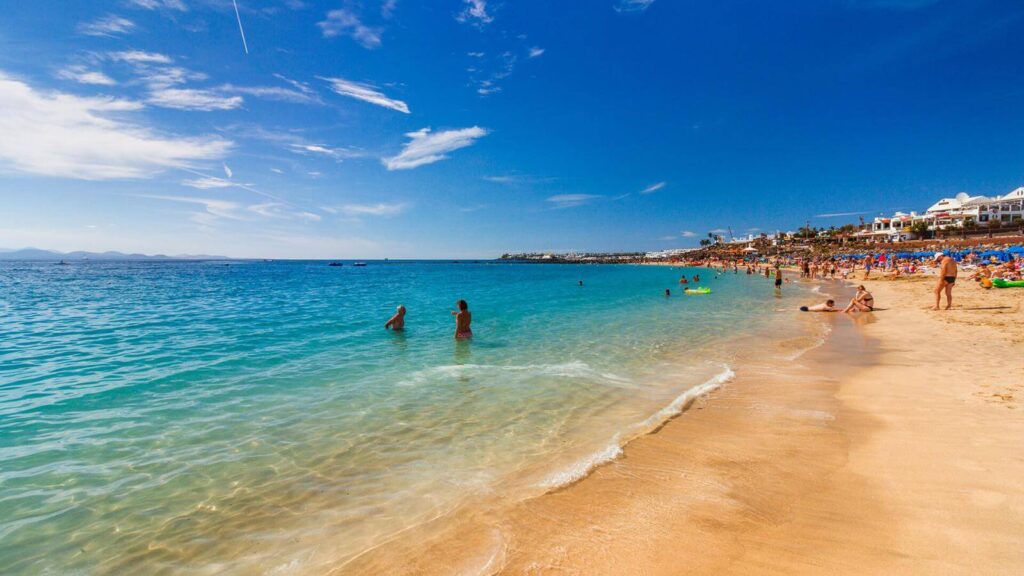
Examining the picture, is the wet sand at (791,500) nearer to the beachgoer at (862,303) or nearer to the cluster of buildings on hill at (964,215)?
the beachgoer at (862,303)

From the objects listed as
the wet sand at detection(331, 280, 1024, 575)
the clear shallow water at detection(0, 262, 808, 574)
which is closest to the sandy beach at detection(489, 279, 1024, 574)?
the wet sand at detection(331, 280, 1024, 575)

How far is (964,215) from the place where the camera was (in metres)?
77.9

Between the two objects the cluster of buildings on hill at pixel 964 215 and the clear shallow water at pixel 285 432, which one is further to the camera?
the cluster of buildings on hill at pixel 964 215

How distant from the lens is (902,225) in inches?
3602

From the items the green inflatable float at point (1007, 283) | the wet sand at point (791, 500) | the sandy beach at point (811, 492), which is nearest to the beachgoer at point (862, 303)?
the green inflatable float at point (1007, 283)

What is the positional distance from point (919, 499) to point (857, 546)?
4.09 ft

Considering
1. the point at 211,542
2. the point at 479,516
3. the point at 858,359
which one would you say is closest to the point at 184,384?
the point at 211,542

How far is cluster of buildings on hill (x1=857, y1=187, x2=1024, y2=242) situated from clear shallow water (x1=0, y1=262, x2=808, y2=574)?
93.5m

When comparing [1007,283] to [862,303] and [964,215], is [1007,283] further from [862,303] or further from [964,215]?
[964,215]

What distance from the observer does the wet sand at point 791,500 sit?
333cm

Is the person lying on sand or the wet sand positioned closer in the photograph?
the wet sand

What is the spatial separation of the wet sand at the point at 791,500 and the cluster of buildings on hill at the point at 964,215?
305ft

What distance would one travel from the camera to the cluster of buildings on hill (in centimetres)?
7319

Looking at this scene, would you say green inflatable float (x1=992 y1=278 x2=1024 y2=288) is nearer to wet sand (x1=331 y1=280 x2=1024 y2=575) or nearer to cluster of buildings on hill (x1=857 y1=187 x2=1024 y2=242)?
wet sand (x1=331 y1=280 x2=1024 y2=575)
